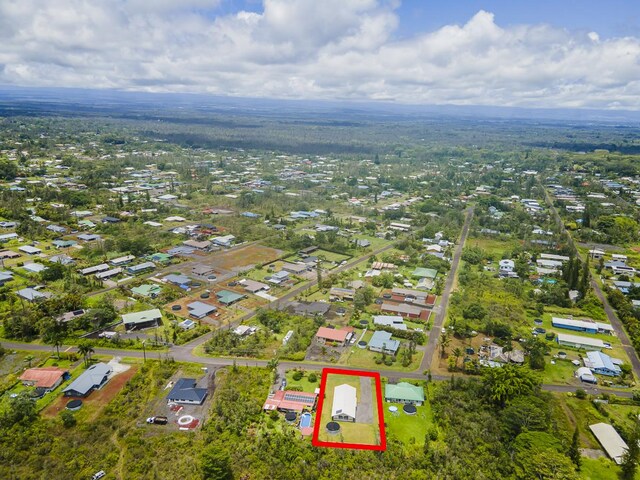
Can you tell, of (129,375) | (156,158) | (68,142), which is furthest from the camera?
(68,142)

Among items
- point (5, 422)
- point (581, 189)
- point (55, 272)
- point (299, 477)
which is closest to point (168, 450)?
point (299, 477)

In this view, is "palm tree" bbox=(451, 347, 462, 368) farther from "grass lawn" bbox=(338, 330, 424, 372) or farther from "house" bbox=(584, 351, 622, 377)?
"house" bbox=(584, 351, 622, 377)

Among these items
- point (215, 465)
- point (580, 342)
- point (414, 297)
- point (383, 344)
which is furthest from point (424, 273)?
point (215, 465)

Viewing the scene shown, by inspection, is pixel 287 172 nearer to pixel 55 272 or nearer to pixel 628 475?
pixel 55 272

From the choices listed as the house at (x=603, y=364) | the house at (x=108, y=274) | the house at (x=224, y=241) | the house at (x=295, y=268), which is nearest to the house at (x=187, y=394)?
the house at (x=295, y=268)

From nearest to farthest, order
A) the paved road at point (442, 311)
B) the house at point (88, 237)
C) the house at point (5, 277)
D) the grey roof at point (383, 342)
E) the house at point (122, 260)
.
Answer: the paved road at point (442, 311) → the grey roof at point (383, 342) → the house at point (5, 277) → the house at point (122, 260) → the house at point (88, 237)

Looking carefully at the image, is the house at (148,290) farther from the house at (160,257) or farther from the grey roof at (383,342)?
the grey roof at (383,342)

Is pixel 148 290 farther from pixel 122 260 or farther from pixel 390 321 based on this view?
pixel 390 321
